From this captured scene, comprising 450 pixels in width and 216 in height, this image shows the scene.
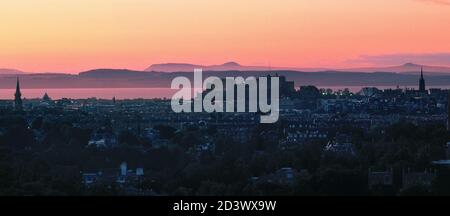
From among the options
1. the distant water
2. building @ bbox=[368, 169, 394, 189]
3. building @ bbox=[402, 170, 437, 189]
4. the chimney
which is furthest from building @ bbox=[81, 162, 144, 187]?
the distant water

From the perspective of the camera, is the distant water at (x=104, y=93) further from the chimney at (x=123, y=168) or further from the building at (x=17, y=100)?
the chimney at (x=123, y=168)

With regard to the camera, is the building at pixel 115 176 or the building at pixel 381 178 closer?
the building at pixel 381 178

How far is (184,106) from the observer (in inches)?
2507

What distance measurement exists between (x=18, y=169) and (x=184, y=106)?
39.5 metres

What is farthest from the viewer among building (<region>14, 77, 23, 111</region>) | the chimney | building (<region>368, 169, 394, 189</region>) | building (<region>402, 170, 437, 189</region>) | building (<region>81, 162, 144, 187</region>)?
building (<region>14, 77, 23, 111</region>)

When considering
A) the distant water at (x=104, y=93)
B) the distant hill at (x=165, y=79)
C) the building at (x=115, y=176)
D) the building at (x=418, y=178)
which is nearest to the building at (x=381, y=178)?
the building at (x=418, y=178)

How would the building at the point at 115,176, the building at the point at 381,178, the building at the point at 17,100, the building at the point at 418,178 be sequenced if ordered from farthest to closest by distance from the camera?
1. the building at the point at 17,100
2. the building at the point at 115,176
3. the building at the point at 418,178
4. the building at the point at 381,178

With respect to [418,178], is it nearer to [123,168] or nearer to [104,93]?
[123,168]

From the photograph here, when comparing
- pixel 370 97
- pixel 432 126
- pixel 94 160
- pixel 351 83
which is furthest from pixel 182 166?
pixel 351 83

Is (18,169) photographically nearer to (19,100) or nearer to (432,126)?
(432,126)

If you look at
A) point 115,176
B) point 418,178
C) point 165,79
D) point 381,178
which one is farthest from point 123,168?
point 165,79

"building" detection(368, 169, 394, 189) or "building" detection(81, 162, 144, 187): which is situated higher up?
"building" detection(368, 169, 394, 189)

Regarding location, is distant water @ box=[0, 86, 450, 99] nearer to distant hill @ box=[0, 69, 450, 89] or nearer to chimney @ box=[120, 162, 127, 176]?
distant hill @ box=[0, 69, 450, 89]

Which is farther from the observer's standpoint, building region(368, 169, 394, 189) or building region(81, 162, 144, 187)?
building region(81, 162, 144, 187)
